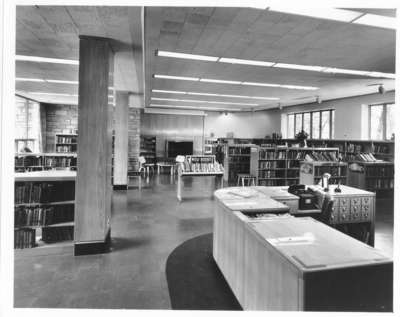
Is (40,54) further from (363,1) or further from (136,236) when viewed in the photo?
(363,1)

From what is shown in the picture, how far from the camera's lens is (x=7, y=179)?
6.25 feet

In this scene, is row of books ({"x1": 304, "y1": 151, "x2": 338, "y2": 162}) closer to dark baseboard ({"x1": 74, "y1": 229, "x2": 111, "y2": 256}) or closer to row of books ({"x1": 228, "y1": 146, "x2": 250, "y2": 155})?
row of books ({"x1": 228, "y1": 146, "x2": 250, "y2": 155})

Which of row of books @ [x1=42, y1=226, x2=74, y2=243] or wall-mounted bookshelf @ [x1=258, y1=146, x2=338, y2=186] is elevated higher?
wall-mounted bookshelf @ [x1=258, y1=146, x2=338, y2=186]

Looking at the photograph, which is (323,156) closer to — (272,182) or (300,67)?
(272,182)

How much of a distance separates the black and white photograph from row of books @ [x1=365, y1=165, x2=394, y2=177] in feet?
0.20

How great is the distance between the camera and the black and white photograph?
6.25 ft

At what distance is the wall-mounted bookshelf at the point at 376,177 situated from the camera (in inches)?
Result: 338

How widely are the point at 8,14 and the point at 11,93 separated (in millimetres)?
524

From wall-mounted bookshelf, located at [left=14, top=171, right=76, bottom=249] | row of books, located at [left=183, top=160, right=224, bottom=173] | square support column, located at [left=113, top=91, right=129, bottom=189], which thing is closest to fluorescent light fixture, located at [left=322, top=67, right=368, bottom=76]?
row of books, located at [left=183, top=160, right=224, bottom=173]

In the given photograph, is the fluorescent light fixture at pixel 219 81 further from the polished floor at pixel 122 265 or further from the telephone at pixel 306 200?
the telephone at pixel 306 200

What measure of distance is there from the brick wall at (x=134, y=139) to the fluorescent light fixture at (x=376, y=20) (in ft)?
36.3

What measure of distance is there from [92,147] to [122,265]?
1.65 m

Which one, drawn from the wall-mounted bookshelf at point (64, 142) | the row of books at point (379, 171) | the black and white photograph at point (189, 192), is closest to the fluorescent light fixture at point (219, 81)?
the black and white photograph at point (189, 192)

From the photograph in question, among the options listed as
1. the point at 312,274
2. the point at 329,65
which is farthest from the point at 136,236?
the point at 329,65
